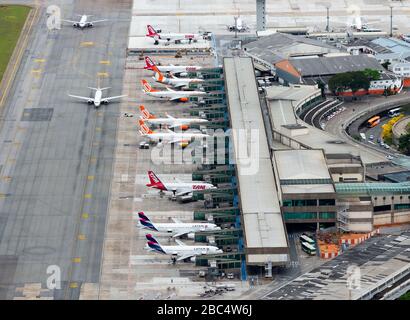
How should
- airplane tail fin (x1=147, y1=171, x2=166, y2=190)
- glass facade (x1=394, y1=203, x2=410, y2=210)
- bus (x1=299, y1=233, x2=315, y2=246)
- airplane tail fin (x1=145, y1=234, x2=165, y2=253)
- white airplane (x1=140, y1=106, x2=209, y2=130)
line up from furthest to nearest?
white airplane (x1=140, y1=106, x2=209, y2=130)
airplane tail fin (x1=147, y1=171, x2=166, y2=190)
glass facade (x1=394, y1=203, x2=410, y2=210)
bus (x1=299, y1=233, x2=315, y2=246)
airplane tail fin (x1=145, y1=234, x2=165, y2=253)

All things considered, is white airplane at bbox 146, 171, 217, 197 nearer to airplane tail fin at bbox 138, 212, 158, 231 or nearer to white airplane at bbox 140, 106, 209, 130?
airplane tail fin at bbox 138, 212, 158, 231

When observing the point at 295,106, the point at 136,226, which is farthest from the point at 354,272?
the point at 295,106

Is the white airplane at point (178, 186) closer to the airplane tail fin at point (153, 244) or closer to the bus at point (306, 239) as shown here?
the bus at point (306, 239)

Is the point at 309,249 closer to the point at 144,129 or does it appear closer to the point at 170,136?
the point at 170,136

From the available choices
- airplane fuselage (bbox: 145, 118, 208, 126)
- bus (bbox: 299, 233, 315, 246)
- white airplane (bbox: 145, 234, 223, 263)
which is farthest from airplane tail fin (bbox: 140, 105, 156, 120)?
white airplane (bbox: 145, 234, 223, 263)

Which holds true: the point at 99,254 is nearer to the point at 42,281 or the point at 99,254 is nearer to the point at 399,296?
the point at 42,281
